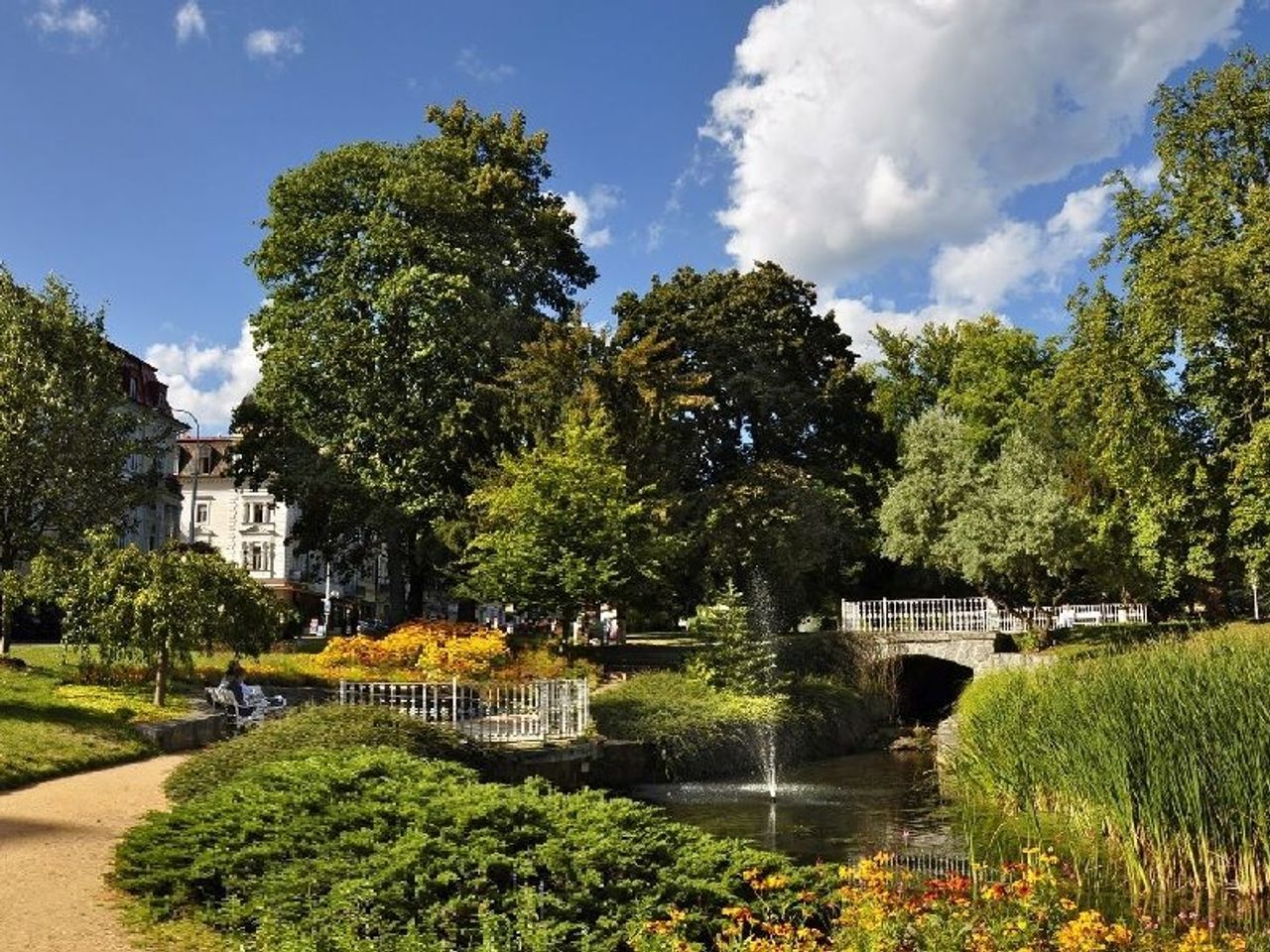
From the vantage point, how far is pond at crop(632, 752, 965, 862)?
1533 centimetres

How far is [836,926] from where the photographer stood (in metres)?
6.89

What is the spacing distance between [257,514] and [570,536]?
5497 centimetres

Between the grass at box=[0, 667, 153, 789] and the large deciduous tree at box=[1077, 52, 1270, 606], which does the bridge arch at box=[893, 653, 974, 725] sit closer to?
the large deciduous tree at box=[1077, 52, 1270, 606]

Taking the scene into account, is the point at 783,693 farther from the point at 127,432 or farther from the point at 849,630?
the point at 127,432

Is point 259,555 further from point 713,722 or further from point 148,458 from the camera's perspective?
point 713,722

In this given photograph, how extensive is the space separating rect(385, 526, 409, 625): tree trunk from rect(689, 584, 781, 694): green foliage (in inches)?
536

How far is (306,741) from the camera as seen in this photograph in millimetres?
12438

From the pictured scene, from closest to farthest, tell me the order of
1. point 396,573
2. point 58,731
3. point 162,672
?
1. point 58,731
2. point 162,672
3. point 396,573

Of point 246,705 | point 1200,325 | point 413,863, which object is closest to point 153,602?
point 246,705

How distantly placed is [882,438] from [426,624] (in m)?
22.8

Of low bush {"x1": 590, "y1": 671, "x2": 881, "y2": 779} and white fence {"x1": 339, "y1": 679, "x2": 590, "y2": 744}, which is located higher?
white fence {"x1": 339, "y1": 679, "x2": 590, "y2": 744}

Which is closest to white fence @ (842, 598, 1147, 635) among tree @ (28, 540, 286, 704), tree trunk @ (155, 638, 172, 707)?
tree @ (28, 540, 286, 704)

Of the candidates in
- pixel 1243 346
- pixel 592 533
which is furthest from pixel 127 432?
pixel 1243 346

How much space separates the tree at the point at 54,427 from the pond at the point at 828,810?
55.8ft
